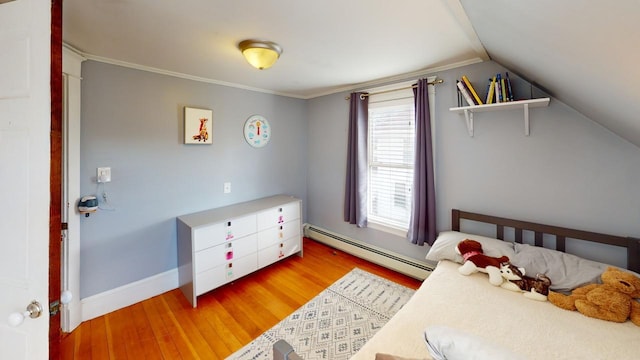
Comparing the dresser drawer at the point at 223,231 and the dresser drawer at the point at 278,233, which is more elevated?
the dresser drawer at the point at 223,231

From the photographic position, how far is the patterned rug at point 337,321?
5.82 ft

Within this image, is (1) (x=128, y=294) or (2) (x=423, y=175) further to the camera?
(2) (x=423, y=175)

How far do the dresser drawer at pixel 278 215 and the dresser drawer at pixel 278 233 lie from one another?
0.05 meters

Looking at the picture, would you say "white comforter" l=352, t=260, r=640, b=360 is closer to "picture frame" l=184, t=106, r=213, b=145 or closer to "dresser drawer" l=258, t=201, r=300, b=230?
"dresser drawer" l=258, t=201, r=300, b=230

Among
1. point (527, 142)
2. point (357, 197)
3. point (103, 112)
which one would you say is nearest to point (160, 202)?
point (103, 112)

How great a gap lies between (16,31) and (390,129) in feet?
9.17

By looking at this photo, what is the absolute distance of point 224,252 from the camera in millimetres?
2453

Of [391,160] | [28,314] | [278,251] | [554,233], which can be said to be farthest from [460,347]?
[278,251]

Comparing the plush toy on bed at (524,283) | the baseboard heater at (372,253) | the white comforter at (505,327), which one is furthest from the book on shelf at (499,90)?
the baseboard heater at (372,253)

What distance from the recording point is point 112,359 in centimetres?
168

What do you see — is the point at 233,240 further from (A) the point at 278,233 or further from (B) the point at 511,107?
(B) the point at 511,107

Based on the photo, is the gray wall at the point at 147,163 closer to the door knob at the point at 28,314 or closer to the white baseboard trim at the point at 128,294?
the white baseboard trim at the point at 128,294

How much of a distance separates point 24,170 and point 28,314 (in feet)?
1.62

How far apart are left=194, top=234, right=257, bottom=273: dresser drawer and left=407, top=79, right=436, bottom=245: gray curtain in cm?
182
